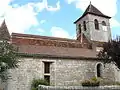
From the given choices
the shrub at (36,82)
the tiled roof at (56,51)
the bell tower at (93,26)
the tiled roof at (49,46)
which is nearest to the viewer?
the shrub at (36,82)

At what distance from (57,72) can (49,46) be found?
4065mm

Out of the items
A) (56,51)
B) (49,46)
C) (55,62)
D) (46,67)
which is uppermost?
(49,46)

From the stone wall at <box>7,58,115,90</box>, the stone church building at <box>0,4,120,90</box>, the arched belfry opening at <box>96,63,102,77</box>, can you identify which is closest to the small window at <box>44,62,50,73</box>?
the stone church building at <box>0,4,120,90</box>

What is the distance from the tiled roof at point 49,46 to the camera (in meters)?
22.2

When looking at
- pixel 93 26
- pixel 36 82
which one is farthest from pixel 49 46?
pixel 93 26

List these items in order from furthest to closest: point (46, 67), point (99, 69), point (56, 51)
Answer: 1. point (99, 69)
2. point (56, 51)
3. point (46, 67)

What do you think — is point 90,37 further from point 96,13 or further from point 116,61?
point 116,61

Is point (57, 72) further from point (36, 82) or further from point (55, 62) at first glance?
point (36, 82)

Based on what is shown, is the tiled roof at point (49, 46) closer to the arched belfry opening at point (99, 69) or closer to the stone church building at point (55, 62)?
the stone church building at point (55, 62)

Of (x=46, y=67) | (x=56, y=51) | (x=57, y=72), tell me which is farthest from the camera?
(x=56, y=51)

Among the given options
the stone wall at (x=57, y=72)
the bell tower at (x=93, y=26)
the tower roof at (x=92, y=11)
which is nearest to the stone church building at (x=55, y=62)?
the stone wall at (x=57, y=72)

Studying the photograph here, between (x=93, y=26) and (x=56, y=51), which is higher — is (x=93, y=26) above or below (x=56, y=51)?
above

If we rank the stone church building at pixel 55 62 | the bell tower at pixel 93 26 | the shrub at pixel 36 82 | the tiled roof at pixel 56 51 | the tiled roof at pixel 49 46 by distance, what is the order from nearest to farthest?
the shrub at pixel 36 82 → the stone church building at pixel 55 62 → the tiled roof at pixel 56 51 → the tiled roof at pixel 49 46 → the bell tower at pixel 93 26

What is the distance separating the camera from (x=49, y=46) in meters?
24.4
